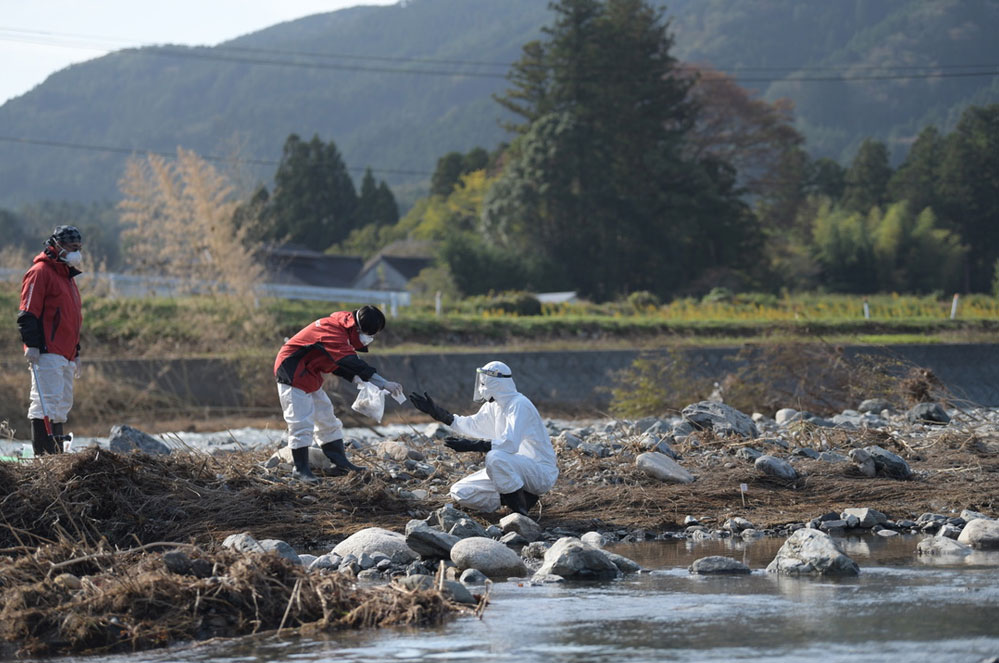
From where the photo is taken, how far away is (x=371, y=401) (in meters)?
8.52

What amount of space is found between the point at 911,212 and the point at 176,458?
158 ft

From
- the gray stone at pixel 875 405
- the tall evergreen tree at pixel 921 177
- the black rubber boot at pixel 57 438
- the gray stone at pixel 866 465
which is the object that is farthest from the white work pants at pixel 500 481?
the tall evergreen tree at pixel 921 177

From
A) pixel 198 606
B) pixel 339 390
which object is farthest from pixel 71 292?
pixel 339 390

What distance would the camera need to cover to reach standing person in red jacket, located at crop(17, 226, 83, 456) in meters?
8.43

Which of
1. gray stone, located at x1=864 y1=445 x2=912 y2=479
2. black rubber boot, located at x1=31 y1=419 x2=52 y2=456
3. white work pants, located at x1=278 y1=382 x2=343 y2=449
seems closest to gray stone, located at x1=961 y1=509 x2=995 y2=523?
gray stone, located at x1=864 y1=445 x2=912 y2=479

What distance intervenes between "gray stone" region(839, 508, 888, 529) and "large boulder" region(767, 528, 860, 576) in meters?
1.50

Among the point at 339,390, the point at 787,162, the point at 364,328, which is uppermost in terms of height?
the point at 787,162

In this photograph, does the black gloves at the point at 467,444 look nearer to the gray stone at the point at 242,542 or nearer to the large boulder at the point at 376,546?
the large boulder at the point at 376,546

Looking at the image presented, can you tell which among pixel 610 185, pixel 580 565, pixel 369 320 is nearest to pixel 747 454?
pixel 369 320

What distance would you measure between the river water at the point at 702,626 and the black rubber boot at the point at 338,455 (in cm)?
285

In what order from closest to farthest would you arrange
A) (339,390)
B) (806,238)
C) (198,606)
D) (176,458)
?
(198,606)
(176,458)
(339,390)
(806,238)

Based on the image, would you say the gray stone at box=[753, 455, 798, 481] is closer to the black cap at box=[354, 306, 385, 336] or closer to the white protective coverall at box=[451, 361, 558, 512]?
the white protective coverall at box=[451, 361, 558, 512]

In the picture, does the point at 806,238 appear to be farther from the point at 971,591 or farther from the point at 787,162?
the point at 971,591

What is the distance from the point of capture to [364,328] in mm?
8508
